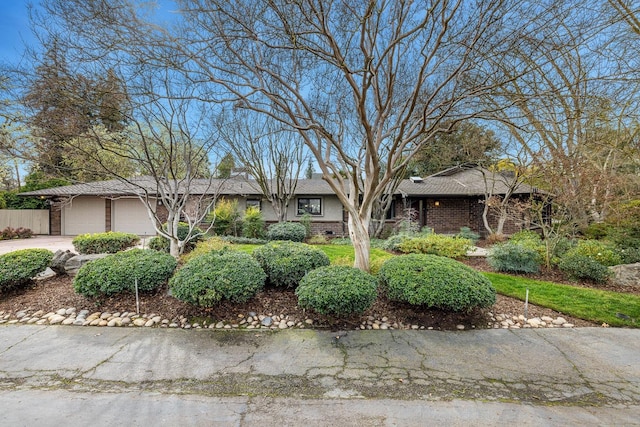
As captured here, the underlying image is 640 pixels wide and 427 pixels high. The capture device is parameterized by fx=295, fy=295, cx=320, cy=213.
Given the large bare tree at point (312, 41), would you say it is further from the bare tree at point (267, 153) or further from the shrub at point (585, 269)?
the bare tree at point (267, 153)

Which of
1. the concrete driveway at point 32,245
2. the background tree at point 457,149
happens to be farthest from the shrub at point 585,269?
the concrete driveway at point 32,245

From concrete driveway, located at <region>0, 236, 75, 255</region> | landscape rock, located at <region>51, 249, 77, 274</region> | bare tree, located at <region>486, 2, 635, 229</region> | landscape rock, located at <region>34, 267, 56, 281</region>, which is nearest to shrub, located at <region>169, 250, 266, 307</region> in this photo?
landscape rock, located at <region>51, 249, 77, 274</region>

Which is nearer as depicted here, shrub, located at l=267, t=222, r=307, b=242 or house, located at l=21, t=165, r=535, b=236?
shrub, located at l=267, t=222, r=307, b=242

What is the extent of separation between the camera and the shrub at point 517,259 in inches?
287

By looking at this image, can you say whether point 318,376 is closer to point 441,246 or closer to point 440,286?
point 440,286

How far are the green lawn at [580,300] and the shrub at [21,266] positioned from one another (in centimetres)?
576

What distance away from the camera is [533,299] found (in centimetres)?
520

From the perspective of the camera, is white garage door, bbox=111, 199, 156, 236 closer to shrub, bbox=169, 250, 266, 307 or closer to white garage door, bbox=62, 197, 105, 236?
white garage door, bbox=62, 197, 105, 236

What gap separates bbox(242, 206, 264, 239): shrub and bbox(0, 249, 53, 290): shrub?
8462mm

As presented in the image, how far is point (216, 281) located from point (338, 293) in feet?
5.54

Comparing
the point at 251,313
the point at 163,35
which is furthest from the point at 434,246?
the point at 163,35

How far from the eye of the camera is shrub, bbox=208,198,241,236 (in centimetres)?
1355

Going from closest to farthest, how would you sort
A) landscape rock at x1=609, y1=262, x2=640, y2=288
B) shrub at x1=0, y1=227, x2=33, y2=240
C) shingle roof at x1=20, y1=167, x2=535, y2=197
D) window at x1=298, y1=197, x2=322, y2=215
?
landscape rock at x1=609, y1=262, x2=640, y2=288 → shrub at x1=0, y1=227, x2=33, y2=240 → shingle roof at x1=20, y1=167, x2=535, y2=197 → window at x1=298, y1=197, x2=322, y2=215

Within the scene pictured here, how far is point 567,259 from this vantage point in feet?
23.1
